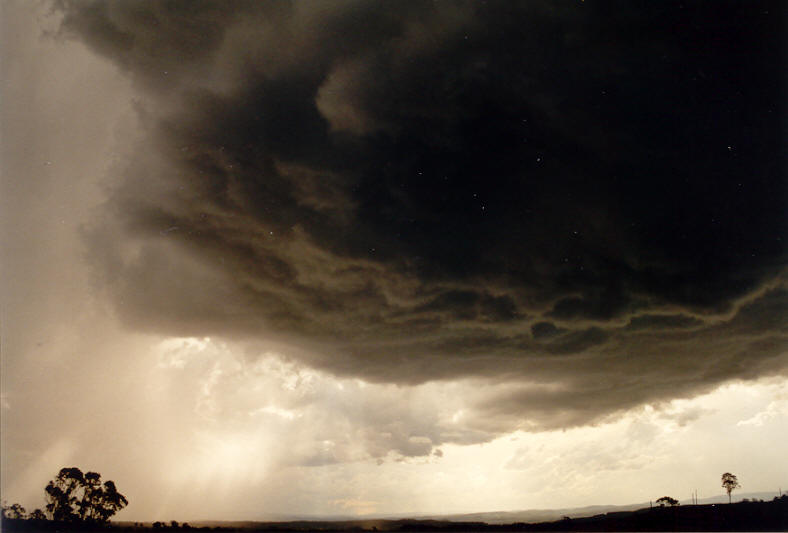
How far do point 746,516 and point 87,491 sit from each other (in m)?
154

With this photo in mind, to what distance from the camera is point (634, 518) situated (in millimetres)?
125500

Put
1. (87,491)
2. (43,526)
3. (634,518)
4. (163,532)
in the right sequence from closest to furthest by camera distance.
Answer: (163,532) < (43,526) < (87,491) < (634,518)

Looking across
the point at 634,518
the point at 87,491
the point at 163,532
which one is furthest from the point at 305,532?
the point at 634,518

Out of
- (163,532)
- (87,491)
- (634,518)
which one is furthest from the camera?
(634,518)

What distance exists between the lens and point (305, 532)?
99.7m

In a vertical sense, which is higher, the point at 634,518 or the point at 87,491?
the point at 87,491

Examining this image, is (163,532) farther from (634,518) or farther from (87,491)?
(634,518)

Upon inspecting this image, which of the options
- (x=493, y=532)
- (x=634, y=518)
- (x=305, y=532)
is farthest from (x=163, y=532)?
(x=634, y=518)

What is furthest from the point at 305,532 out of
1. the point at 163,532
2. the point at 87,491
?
the point at 87,491

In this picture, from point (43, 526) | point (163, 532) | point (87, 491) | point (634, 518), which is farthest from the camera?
point (634, 518)

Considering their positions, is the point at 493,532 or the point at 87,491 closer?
the point at 493,532

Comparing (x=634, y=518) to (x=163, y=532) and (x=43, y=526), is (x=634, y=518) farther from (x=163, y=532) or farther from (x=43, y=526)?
(x=43, y=526)

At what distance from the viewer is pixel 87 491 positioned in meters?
116

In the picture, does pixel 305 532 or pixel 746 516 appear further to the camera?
pixel 746 516
